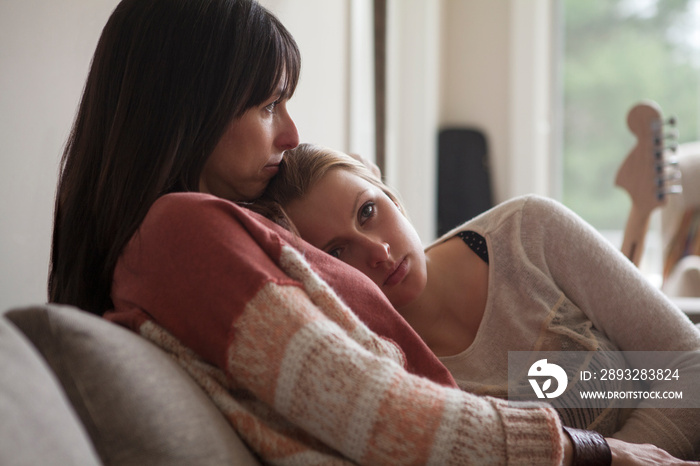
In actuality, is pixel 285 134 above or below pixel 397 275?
above

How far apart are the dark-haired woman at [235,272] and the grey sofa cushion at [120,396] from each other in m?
0.08

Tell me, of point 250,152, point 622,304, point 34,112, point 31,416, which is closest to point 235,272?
point 31,416

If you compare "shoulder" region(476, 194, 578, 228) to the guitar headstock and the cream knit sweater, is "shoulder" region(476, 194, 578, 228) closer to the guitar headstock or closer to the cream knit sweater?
the cream knit sweater

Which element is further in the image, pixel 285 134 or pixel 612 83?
pixel 612 83

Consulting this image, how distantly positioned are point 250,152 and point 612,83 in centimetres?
404

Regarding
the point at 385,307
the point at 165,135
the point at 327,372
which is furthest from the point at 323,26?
the point at 327,372

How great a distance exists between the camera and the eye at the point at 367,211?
111cm

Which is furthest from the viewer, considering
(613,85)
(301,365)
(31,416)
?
(613,85)

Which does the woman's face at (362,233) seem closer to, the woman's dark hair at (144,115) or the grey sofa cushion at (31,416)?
the woman's dark hair at (144,115)

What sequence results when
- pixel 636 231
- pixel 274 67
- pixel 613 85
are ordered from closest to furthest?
pixel 274 67 < pixel 636 231 < pixel 613 85

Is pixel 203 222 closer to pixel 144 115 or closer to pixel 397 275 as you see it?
pixel 144 115

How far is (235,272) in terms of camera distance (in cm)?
71

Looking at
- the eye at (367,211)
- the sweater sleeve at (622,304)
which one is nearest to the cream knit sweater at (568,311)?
the sweater sleeve at (622,304)

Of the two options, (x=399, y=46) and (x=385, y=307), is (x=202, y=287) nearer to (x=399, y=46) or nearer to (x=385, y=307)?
(x=385, y=307)
